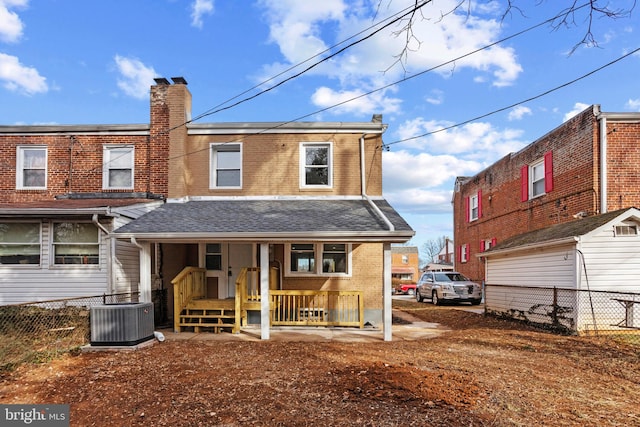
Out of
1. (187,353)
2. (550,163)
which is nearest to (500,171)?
(550,163)

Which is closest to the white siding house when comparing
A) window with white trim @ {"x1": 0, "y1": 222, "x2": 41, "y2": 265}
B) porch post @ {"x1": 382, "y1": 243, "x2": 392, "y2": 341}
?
window with white trim @ {"x1": 0, "y1": 222, "x2": 41, "y2": 265}

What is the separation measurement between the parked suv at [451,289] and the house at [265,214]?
25.7 feet

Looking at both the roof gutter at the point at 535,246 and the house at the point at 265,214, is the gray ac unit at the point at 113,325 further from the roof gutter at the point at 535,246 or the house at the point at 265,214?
the roof gutter at the point at 535,246

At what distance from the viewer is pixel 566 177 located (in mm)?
14266

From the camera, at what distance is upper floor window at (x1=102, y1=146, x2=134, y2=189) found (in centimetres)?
1255

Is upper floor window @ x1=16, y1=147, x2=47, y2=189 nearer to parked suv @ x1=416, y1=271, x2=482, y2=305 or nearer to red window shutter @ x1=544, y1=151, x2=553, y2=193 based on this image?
parked suv @ x1=416, y1=271, x2=482, y2=305

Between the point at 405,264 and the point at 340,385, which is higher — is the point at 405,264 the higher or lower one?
the lower one

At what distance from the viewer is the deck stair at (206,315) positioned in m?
10.2

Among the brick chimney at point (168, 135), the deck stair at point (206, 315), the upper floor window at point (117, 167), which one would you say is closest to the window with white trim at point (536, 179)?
the deck stair at point (206, 315)

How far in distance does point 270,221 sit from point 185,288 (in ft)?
8.64

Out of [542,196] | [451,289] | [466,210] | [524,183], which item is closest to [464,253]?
[466,210]

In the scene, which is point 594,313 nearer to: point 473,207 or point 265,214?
point 265,214

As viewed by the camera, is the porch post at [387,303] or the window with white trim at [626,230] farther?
the window with white trim at [626,230]

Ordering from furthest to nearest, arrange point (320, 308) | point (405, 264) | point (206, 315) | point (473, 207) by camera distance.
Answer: point (405, 264)
point (473, 207)
point (320, 308)
point (206, 315)
